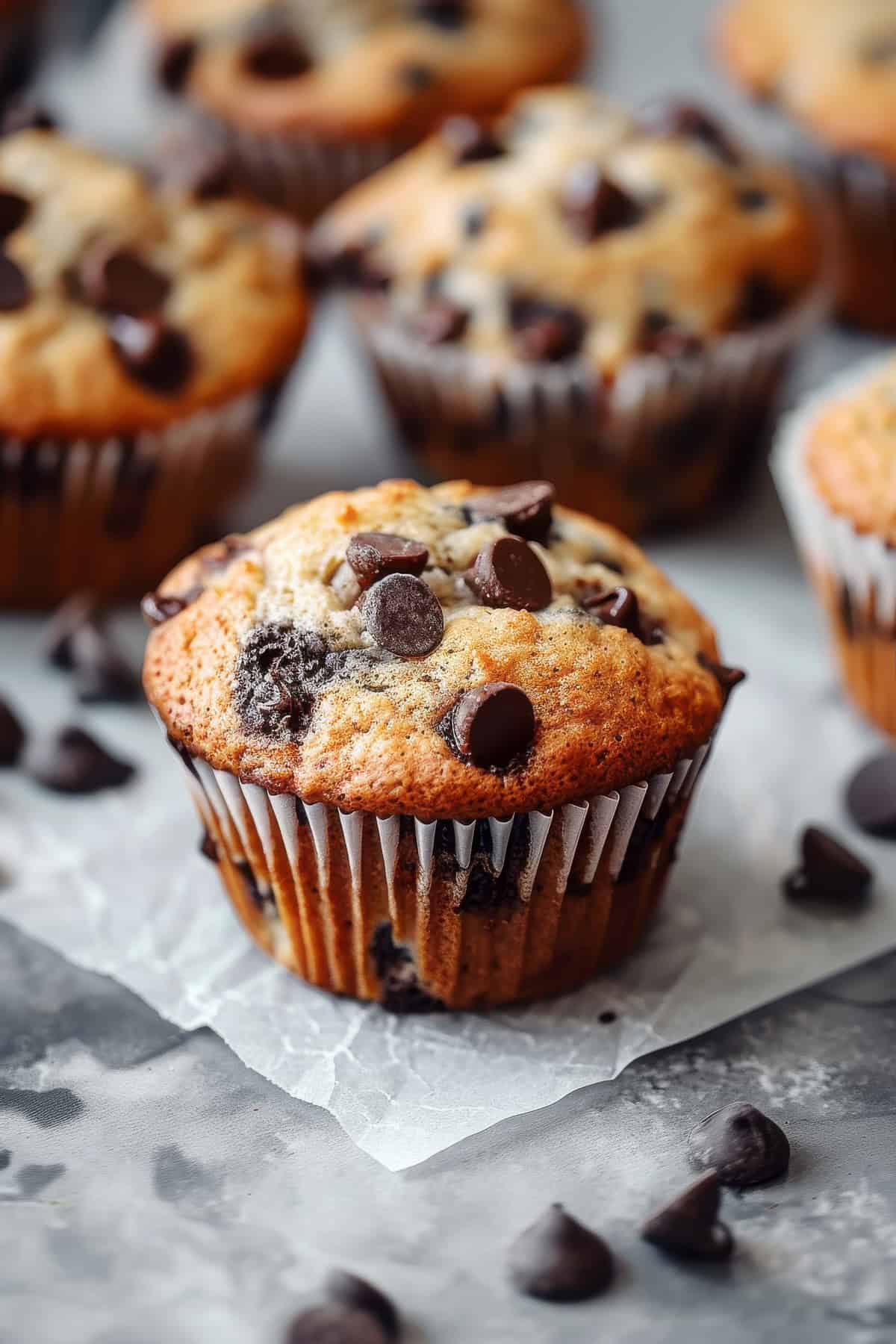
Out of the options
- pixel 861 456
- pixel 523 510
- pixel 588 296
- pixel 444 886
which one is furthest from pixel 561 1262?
pixel 588 296

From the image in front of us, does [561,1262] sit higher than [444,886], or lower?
lower

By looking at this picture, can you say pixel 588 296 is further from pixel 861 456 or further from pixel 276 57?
pixel 276 57

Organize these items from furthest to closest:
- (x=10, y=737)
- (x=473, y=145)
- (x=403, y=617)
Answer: (x=473, y=145) → (x=10, y=737) → (x=403, y=617)

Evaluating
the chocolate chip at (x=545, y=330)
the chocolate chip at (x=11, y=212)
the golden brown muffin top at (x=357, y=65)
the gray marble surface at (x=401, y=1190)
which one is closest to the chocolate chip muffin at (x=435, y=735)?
the gray marble surface at (x=401, y=1190)

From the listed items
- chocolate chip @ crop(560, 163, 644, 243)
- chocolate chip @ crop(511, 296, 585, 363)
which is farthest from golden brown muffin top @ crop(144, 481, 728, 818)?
chocolate chip @ crop(560, 163, 644, 243)

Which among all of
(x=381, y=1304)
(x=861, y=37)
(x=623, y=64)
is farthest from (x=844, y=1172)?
(x=623, y=64)

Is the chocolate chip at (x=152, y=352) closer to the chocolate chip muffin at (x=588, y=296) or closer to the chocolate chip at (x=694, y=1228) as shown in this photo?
the chocolate chip muffin at (x=588, y=296)

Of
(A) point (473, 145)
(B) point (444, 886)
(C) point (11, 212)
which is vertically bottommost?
(B) point (444, 886)
